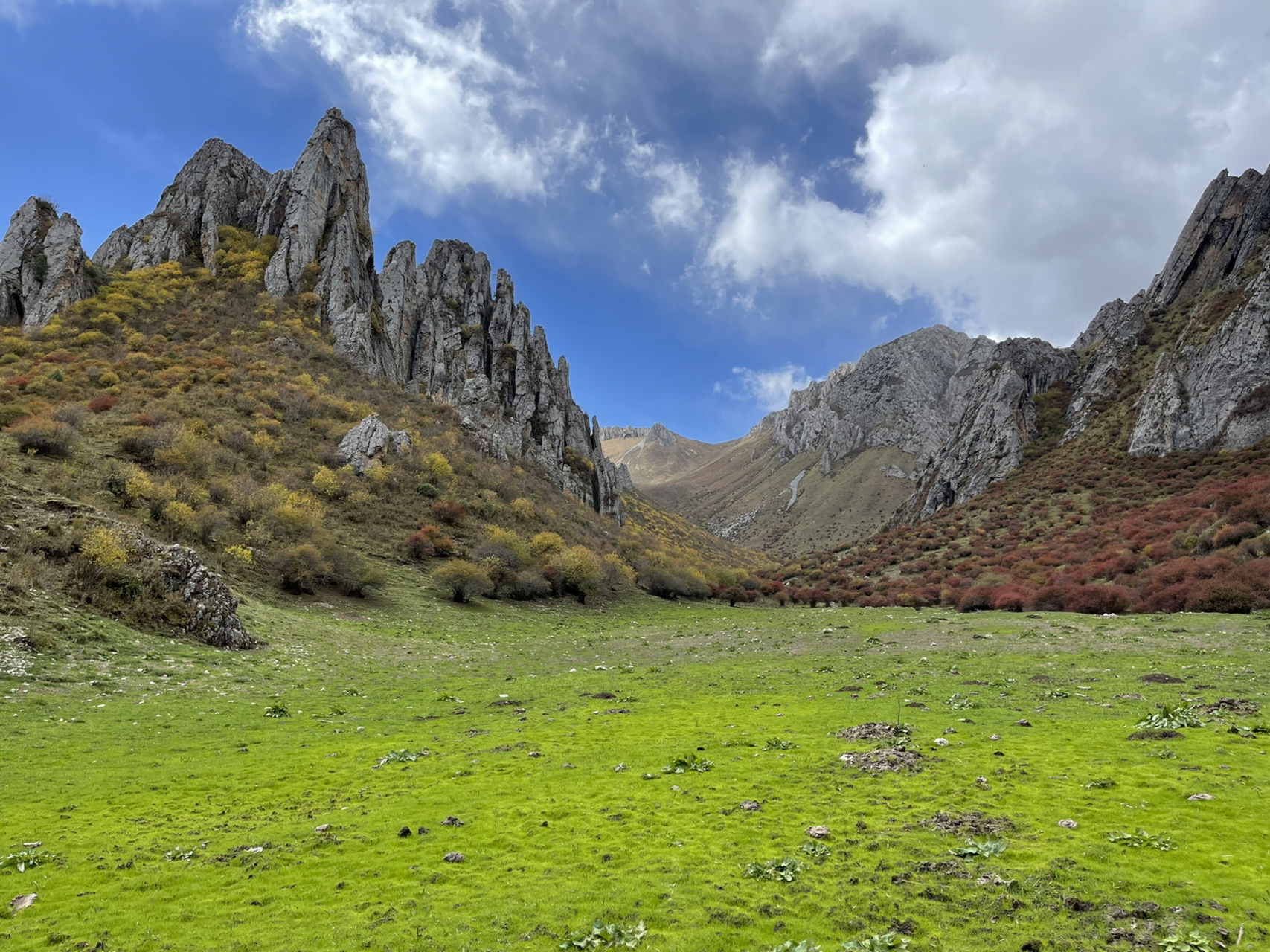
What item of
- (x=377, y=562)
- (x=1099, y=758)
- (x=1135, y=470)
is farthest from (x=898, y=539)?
(x=1099, y=758)

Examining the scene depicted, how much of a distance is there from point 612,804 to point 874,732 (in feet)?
23.3

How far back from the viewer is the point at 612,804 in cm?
1047

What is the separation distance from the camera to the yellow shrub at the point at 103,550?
22.3 metres

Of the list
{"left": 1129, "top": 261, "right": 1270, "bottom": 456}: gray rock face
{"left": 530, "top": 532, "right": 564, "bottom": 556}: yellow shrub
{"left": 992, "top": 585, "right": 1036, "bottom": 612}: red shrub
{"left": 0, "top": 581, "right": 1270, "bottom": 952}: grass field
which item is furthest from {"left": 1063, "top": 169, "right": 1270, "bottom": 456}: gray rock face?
{"left": 530, "top": 532, "right": 564, "bottom": 556}: yellow shrub

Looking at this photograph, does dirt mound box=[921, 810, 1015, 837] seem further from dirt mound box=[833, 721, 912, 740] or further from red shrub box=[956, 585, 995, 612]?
red shrub box=[956, 585, 995, 612]

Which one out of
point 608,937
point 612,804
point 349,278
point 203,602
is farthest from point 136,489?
point 349,278

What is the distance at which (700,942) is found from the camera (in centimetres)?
626

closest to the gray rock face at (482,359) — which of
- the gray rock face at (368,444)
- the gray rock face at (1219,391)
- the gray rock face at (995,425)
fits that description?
the gray rock face at (368,444)

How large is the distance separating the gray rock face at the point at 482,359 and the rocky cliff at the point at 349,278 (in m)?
0.27

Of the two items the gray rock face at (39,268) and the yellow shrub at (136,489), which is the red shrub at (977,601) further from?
the gray rock face at (39,268)

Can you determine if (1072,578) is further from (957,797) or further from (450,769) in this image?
(450,769)

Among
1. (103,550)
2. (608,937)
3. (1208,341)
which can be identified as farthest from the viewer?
(1208,341)

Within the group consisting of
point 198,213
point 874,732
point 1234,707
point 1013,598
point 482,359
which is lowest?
point 874,732

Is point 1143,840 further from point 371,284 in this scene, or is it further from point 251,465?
point 371,284
